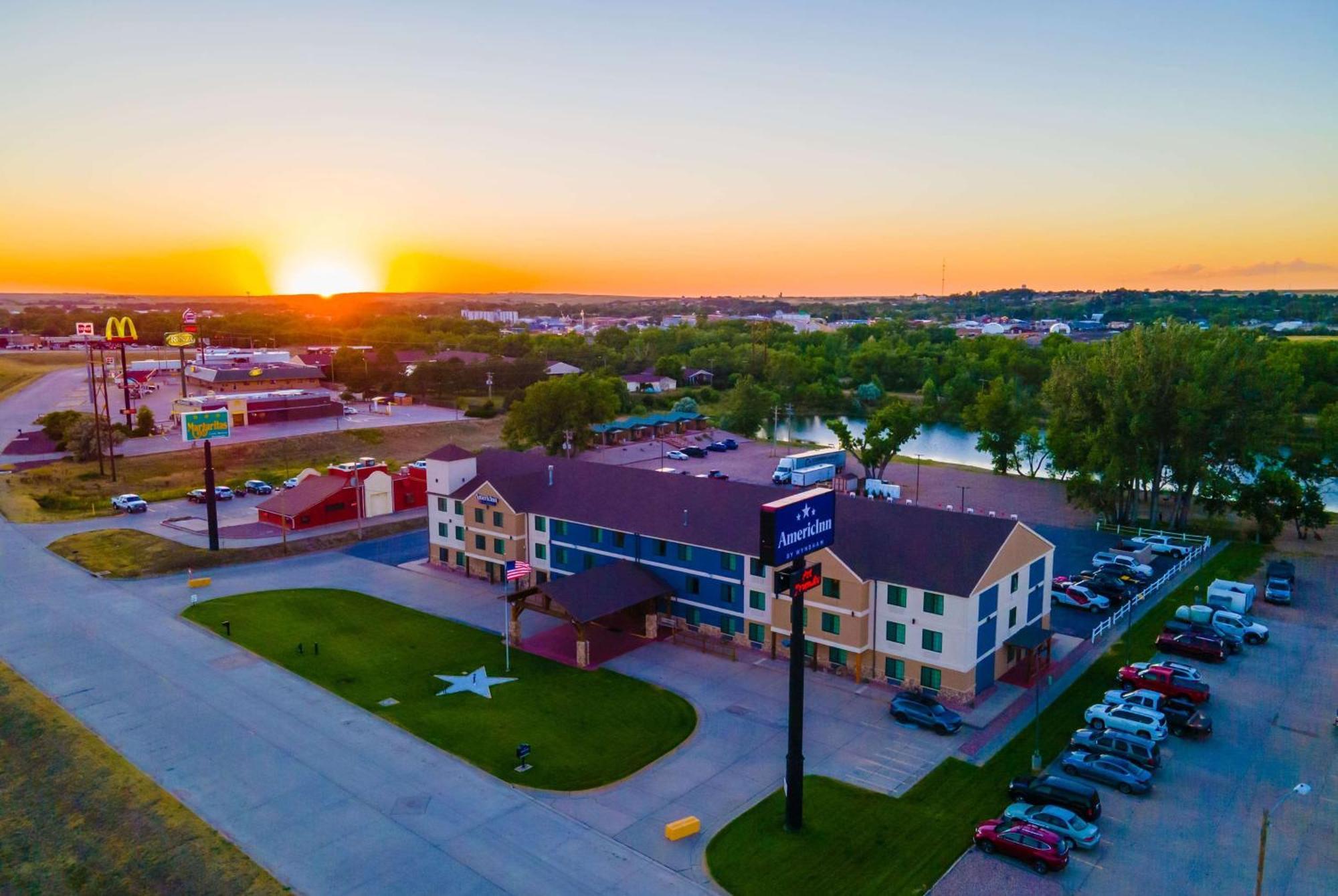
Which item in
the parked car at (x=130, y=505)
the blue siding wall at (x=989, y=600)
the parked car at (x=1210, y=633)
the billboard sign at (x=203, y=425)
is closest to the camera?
the blue siding wall at (x=989, y=600)

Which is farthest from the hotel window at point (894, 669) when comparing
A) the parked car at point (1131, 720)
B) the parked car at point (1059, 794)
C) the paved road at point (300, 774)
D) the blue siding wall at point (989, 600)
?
the paved road at point (300, 774)

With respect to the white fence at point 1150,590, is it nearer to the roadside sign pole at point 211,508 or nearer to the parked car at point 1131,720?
the parked car at point 1131,720

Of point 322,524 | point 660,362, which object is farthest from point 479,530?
point 660,362

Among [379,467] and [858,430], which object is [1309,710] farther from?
[858,430]

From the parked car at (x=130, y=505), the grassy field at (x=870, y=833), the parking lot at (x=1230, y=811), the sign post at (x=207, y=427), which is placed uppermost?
the sign post at (x=207, y=427)

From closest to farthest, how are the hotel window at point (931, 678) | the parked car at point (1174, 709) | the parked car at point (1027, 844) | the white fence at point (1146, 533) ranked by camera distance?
the parked car at point (1027, 844) → the parked car at point (1174, 709) → the hotel window at point (931, 678) → the white fence at point (1146, 533)
